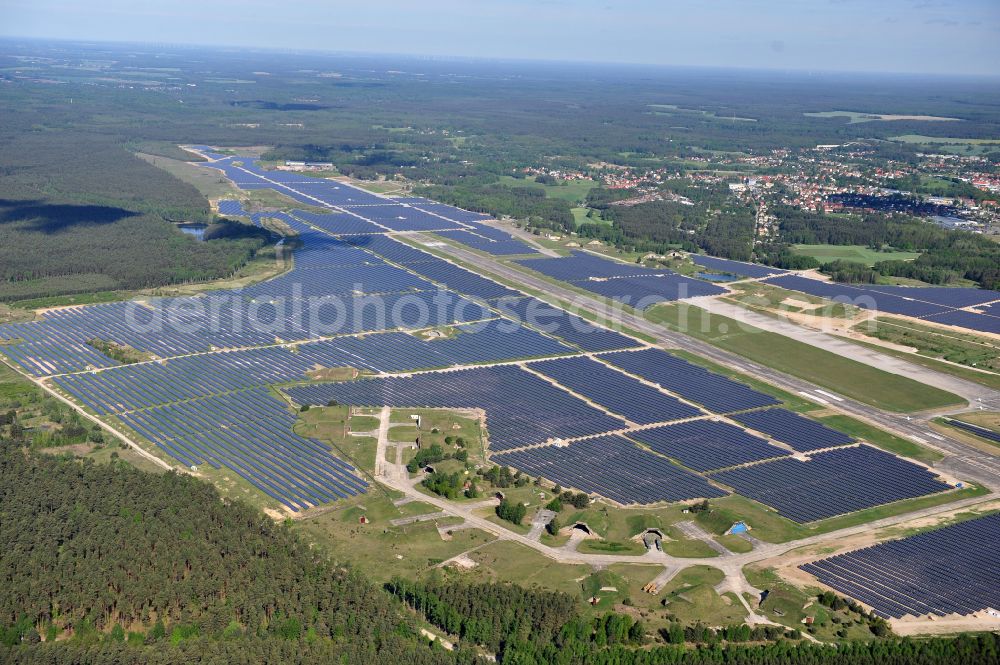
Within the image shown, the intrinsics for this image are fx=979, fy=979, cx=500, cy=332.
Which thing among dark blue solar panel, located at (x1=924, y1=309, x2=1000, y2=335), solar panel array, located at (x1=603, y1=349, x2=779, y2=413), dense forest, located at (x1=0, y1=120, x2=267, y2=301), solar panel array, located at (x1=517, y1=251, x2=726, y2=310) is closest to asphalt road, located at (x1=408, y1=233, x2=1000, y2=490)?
solar panel array, located at (x1=603, y1=349, x2=779, y2=413)

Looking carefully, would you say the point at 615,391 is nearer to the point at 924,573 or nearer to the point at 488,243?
the point at 924,573

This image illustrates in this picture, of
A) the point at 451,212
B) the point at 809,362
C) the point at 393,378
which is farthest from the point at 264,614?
the point at 451,212

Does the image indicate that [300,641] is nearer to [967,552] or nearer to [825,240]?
[967,552]

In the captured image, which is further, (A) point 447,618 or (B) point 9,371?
(B) point 9,371

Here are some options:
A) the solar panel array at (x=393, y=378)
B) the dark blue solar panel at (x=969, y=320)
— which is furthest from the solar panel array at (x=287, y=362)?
the dark blue solar panel at (x=969, y=320)

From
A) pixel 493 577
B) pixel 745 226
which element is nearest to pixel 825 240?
pixel 745 226

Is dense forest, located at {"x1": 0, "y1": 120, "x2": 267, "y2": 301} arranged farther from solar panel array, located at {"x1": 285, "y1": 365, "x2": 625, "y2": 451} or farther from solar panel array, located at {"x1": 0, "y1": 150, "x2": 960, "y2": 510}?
solar panel array, located at {"x1": 285, "y1": 365, "x2": 625, "y2": 451}
